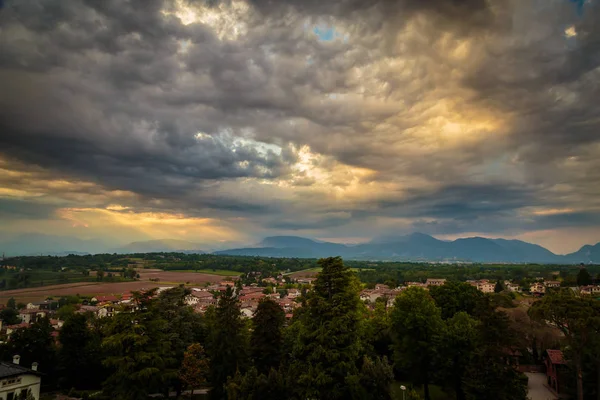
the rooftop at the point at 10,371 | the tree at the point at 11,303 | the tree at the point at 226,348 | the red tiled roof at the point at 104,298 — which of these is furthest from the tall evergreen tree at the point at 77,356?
the tree at the point at 11,303

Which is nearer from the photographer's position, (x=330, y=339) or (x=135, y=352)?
(x=330, y=339)

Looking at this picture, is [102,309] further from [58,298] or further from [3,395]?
[3,395]

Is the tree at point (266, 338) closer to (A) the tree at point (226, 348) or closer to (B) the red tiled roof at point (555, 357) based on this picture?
(A) the tree at point (226, 348)

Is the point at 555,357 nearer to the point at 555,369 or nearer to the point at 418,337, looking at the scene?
the point at 555,369

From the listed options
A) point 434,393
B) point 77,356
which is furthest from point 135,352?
point 434,393

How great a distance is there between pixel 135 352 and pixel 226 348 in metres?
6.95

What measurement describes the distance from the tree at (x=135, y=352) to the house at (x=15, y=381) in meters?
9.10

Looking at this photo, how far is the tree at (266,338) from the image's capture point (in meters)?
28.0

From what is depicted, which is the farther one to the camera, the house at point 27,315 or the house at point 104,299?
the house at point 104,299

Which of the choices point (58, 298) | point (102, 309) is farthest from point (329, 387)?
point (58, 298)

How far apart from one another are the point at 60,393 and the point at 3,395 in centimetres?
750

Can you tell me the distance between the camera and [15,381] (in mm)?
26719

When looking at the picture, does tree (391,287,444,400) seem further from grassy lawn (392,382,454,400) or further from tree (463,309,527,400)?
tree (463,309,527,400)

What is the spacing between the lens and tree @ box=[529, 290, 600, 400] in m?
19.8
